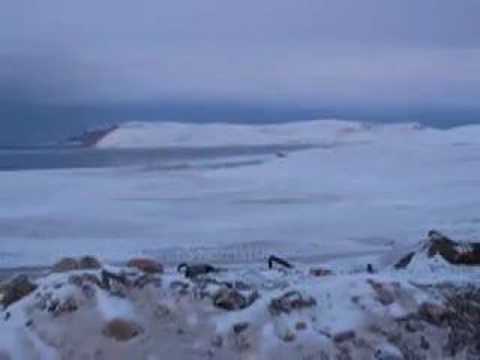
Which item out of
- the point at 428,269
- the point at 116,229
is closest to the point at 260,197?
the point at 116,229

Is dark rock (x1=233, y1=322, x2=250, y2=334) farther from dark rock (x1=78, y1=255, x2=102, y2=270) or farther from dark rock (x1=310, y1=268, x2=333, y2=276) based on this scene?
dark rock (x1=78, y1=255, x2=102, y2=270)

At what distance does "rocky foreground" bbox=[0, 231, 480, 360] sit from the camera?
6539 millimetres

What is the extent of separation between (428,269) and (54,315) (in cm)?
368

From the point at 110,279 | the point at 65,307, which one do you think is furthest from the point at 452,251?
the point at 65,307

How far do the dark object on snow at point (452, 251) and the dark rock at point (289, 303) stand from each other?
135 inches

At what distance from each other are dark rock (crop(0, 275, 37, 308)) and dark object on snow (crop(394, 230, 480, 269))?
409 centimetres

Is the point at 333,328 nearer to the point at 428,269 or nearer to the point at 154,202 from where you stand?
the point at 428,269

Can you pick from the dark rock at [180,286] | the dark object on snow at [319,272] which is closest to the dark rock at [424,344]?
the dark rock at [180,286]

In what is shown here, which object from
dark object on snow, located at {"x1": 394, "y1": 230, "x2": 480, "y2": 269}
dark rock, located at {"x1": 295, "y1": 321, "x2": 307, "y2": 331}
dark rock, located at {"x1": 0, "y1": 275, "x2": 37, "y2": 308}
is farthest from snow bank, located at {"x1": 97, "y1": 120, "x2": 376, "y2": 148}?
dark rock, located at {"x1": 295, "y1": 321, "x2": 307, "y2": 331}

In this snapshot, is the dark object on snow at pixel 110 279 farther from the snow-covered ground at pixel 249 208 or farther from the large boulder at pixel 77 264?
the snow-covered ground at pixel 249 208

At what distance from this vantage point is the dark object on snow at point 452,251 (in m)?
10.1

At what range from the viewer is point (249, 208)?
80.6 feet

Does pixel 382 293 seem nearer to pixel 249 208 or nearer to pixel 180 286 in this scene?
pixel 180 286

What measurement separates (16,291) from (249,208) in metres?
17.1
